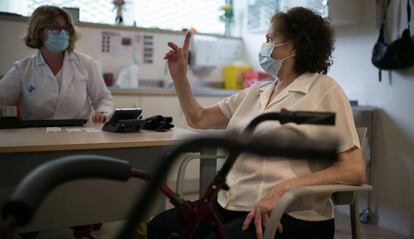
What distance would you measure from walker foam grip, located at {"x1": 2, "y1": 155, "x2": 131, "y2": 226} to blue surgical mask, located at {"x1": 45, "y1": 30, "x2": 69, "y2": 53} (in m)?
1.78

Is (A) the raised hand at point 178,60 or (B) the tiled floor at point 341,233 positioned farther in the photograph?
(B) the tiled floor at point 341,233

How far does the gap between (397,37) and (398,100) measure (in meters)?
0.39

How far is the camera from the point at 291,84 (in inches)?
56.7

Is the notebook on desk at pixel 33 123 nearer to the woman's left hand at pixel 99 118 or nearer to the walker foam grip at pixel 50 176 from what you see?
the woman's left hand at pixel 99 118

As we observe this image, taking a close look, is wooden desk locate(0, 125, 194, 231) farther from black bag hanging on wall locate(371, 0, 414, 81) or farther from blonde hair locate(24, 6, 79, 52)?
black bag hanging on wall locate(371, 0, 414, 81)

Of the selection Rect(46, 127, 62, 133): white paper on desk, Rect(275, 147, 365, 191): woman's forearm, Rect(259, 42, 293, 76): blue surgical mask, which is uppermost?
Rect(259, 42, 293, 76): blue surgical mask

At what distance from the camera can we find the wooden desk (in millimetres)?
1395

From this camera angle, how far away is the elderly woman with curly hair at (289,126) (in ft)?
4.00

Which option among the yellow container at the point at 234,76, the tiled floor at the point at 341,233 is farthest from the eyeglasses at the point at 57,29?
the yellow container at the point at 234,76

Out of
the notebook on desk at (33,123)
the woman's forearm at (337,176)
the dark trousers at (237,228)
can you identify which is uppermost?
the notebook on desk at (33,123)

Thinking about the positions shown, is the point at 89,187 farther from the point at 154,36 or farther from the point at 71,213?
the point at 154,36

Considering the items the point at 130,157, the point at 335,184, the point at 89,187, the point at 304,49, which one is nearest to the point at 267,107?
the point at 304,49

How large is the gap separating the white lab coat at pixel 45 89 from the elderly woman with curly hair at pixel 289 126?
81 centimetres

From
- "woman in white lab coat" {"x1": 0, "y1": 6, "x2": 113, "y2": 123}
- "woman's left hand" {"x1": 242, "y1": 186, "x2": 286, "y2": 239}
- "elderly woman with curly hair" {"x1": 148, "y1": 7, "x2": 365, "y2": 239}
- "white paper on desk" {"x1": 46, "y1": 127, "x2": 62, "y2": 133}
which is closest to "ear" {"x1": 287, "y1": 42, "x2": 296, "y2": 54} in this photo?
"elderly woman with curly hair" {"x1": 148, "y1": 7, "x2": 365, "y2": 239}
